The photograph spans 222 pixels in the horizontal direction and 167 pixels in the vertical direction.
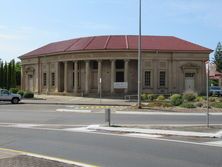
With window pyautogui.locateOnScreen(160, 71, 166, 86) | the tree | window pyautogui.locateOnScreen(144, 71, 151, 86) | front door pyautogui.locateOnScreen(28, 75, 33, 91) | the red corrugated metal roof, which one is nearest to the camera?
the red corrugated metal roof

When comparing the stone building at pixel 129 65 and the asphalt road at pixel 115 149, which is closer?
the asphalt road at pixel 115 149

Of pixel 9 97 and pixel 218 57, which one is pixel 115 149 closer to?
pixel 9 97

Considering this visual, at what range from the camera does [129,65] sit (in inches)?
2512

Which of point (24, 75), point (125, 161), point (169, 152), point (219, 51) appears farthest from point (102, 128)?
point (219, 51)

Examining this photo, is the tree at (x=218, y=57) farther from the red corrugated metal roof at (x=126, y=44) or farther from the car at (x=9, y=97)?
the car at (x=9, y=97)

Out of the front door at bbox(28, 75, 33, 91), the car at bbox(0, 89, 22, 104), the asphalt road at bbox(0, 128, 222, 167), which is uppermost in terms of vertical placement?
the front door at bbox(28, 75, 33, 91)

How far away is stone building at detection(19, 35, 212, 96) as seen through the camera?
2447 inches

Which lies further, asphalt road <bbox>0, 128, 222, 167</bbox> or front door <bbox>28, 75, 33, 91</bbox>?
front door <bbox>28, 75, 33, 91</bbox>

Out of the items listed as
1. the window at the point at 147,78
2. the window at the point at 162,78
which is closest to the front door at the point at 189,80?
the window at the point at 162,78

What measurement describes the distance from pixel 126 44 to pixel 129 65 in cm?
291

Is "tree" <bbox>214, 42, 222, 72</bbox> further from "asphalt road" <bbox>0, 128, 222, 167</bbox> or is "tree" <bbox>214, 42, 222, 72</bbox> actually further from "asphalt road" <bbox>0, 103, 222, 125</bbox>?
"asphalt road" <bbox>0, 128, 222, 167</bbox>

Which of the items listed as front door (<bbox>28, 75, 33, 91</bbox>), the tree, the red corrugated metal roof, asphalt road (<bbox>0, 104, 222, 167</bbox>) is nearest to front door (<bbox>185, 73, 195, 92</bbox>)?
the red corrugated metal roof

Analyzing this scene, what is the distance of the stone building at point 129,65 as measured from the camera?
62.2 meters

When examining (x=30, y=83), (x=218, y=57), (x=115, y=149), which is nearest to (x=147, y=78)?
(x=30, y=83)
